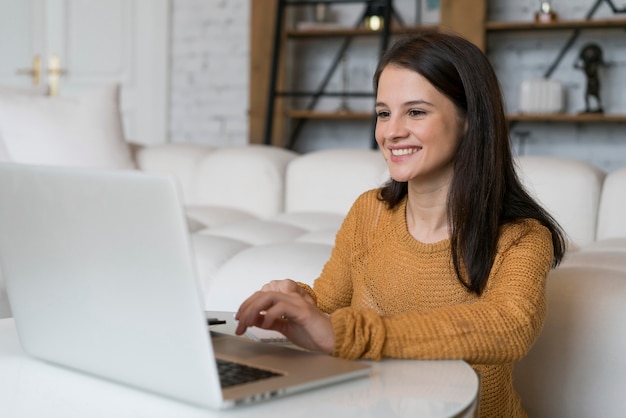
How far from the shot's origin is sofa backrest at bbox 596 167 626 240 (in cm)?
261

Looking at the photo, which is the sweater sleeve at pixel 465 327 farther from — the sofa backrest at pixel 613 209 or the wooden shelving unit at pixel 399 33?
the wooden shelving unit at pixel 399 33

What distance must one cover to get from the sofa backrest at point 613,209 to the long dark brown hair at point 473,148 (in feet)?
4.43

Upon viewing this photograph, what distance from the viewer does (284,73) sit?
210 inches

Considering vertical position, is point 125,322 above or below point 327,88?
above

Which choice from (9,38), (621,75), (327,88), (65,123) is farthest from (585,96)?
(9,38)

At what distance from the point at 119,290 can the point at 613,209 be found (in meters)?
2.08

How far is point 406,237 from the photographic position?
140 centimetres

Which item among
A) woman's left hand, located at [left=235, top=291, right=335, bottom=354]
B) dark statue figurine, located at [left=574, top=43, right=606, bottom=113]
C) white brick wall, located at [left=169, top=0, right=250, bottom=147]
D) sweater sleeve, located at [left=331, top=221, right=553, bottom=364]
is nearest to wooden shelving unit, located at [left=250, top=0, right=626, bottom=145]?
dark statue figurine, located at [left=574, top=43, right=606, bottom=113]

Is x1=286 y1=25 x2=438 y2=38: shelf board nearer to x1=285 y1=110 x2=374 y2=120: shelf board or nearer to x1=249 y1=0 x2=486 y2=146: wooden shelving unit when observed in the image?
x1=249 y1=0 x2=486 y2=146: wooden shelving unit

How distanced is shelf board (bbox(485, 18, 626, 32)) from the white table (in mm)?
3861

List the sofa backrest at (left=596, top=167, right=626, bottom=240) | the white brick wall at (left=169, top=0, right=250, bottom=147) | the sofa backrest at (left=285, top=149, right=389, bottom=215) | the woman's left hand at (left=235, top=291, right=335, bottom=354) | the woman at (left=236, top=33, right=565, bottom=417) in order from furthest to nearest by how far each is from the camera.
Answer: the white brick wall at (left=169, top=0, right=250, bottom=147)
the sofa backrest at (left=285, top=149, right=389, bottom=215)
the sofa backrest at (left=596, top=167, right=626, bottom=240)
the woman at (left=236, top=33, right=565, bottom=417)
the woman's left hand at (left=235, top=291, right=335, bottom=354)

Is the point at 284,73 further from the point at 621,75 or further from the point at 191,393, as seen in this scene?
the point at 191,393

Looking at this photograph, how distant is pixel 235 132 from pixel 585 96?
2.04 m

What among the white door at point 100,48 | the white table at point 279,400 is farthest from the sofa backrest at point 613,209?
the white door at point 100,48
